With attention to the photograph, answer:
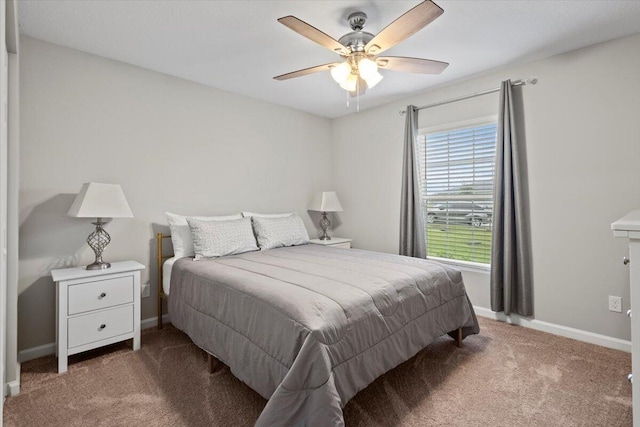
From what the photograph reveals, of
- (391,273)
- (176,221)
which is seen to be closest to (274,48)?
(176,221)

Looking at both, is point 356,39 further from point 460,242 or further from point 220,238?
point 460,242

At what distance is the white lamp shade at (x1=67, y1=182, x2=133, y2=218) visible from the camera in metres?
2.37

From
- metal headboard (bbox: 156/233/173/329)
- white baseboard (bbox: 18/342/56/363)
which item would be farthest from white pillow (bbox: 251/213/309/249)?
white baseboard (bbox: 18/342/56/363)

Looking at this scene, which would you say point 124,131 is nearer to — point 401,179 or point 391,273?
point 391,273

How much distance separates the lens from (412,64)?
7.66 feet

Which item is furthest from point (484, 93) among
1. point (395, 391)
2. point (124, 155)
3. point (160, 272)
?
point (160, 272)

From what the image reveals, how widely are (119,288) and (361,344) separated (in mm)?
1898

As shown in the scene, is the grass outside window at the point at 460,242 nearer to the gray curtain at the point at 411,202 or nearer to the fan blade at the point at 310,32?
the gray curtain at the point at 411,202

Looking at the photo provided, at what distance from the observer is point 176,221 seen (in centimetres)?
301

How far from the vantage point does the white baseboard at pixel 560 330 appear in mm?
2547

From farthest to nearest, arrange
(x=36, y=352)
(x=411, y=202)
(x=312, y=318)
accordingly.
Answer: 1. (x=411, y=202)
2. (x=36, y=352)
3. (x=312, y=318)

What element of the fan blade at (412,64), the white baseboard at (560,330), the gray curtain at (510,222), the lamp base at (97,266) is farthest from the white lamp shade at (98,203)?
the white baseboard at (560,330)

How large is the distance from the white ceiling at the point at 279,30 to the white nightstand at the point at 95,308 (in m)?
1.76

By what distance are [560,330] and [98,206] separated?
3852mm
